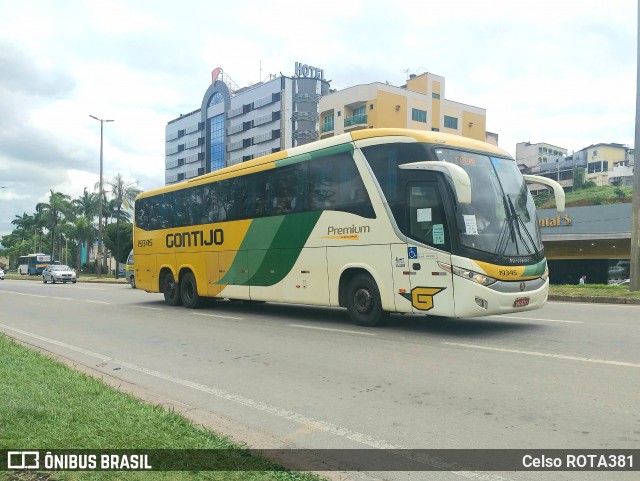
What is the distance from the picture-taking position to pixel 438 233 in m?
9.13

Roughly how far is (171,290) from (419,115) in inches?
2161

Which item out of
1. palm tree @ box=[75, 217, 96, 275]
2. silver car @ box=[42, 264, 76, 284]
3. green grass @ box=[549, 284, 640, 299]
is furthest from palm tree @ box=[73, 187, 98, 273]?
green grass @ box=[549, 284, 640, 299]

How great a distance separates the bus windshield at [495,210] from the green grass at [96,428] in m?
5.88

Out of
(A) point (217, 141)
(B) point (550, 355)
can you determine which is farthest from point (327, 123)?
(B) point (550, 355)

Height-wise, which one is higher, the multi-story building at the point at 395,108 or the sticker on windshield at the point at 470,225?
the multi-story building at the point at 395,108

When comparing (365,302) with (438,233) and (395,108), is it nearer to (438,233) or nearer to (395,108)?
(438,233)

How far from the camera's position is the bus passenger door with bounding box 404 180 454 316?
29.7 feet

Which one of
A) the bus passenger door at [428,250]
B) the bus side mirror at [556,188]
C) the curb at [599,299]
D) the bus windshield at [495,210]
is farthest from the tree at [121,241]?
the bus windshield at [495,210]

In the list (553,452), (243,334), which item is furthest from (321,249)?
(553,452)

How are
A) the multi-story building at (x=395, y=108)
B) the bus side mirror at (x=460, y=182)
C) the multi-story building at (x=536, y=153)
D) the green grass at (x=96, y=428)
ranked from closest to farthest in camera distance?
1. the green grass at (x=96, y=428)
2. the bus side mirror at (x=460, y=182)
3. the multi-story building at (x=395, y=108)
4. the multi-story building at (x=536, y=153)

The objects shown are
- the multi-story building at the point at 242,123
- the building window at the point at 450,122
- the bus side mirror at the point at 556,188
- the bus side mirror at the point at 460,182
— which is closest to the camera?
the bus side mirror at the point at 460,182

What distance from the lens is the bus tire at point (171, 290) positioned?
16.5m

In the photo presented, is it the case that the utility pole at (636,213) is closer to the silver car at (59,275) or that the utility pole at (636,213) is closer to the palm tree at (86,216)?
the silver car at (59,275)

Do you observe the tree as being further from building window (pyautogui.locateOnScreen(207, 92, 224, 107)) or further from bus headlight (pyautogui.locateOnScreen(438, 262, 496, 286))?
bus headlight (pyautogui.locateOnScreen(438, 262, 496, 286))
